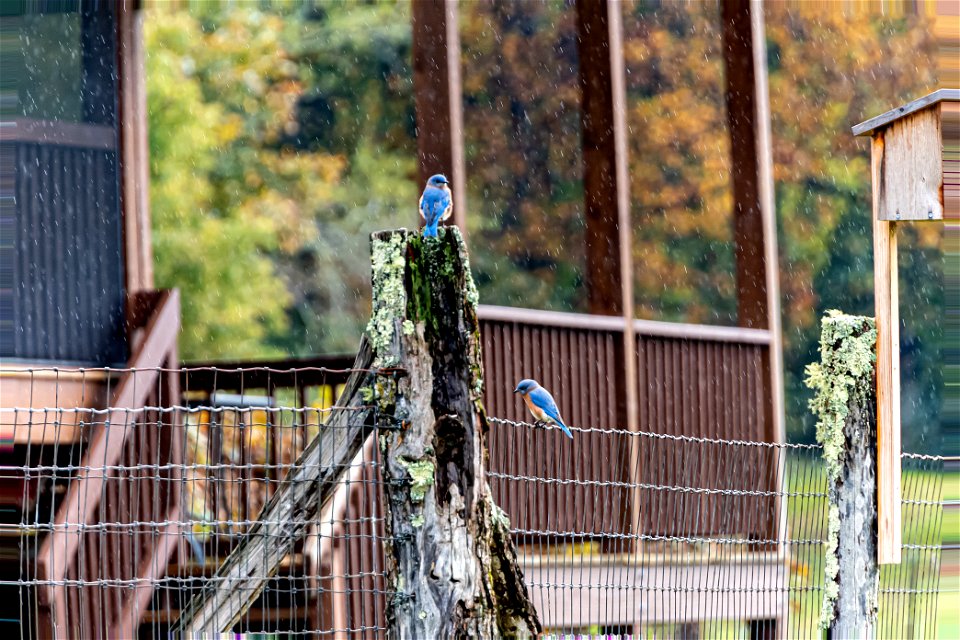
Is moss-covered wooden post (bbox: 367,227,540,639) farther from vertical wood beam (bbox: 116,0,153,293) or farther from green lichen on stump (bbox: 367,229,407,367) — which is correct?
vertical wood beam (bbox: 116,0,153,293)

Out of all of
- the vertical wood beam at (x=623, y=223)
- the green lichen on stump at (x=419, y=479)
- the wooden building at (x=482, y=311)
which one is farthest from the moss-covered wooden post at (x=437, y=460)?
the vertical wood beam at (x=623, y=223)

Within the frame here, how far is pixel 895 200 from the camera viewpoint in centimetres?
575

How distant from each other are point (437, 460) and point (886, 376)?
2.30 m

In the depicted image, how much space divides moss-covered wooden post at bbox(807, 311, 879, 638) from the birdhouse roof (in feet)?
2.65

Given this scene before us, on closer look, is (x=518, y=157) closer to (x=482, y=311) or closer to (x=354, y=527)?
(x=482, y=311)

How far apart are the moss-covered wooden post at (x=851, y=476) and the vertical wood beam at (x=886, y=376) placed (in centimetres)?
7

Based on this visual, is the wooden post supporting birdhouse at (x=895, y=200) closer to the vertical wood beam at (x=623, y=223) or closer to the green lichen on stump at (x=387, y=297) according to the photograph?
the green lichen on stump at (x=387, y=297)

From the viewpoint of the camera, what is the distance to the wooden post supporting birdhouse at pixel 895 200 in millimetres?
5590

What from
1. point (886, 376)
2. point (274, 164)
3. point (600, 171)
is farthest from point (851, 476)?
point (274, 164)

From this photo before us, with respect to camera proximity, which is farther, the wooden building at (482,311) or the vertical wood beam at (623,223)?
the vertical wood beam at (623,223)

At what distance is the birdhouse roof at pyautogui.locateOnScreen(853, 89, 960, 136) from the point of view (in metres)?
5.52

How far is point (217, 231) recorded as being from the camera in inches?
945

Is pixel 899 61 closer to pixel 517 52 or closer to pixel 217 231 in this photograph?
pixel 517 52

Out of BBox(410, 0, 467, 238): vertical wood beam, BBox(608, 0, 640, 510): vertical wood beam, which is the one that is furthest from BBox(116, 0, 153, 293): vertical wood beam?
BBox(608, 0, 640, 510): vertical wood beam
